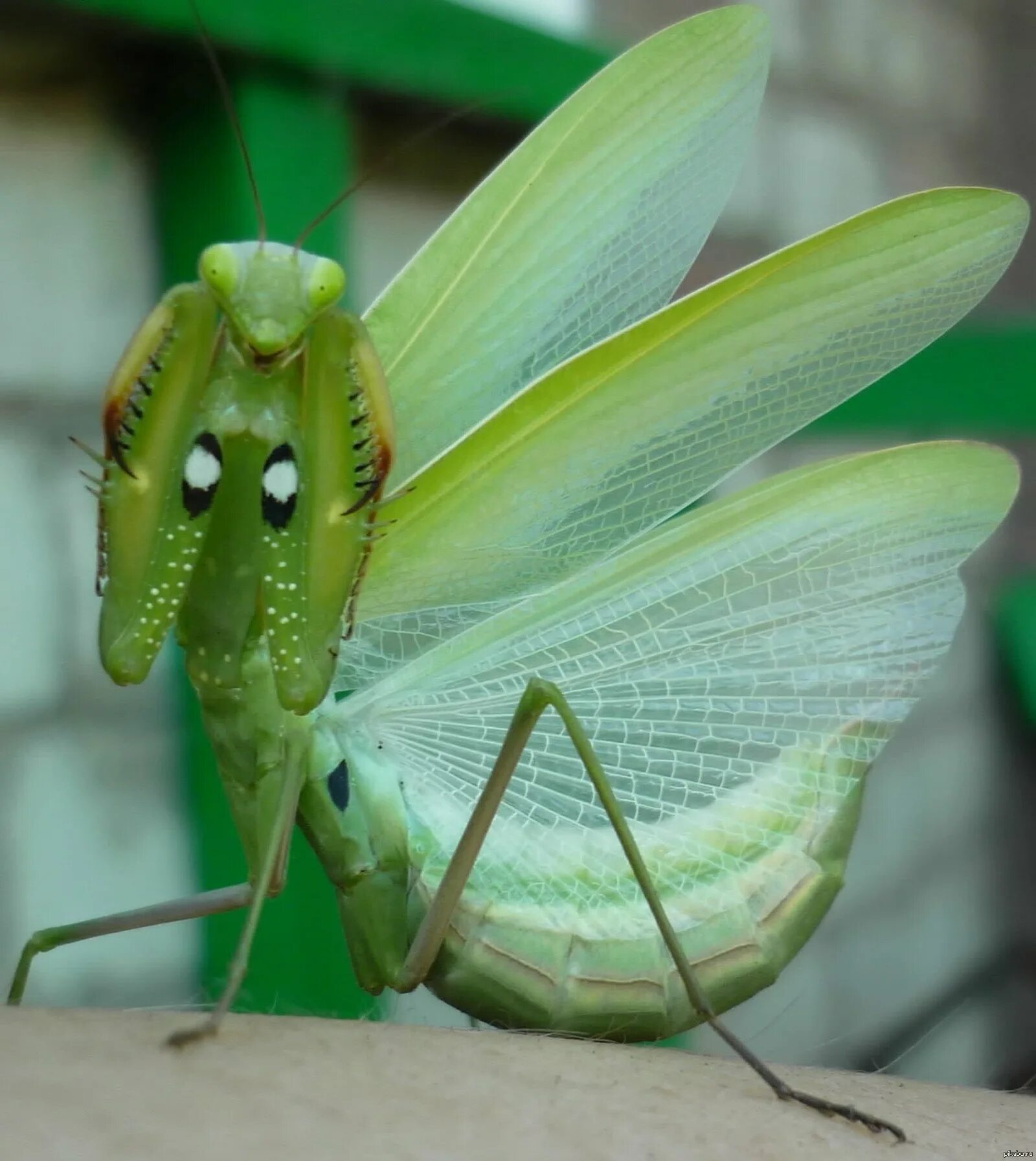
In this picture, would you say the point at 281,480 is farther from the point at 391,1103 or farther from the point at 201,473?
the point at 391,1103

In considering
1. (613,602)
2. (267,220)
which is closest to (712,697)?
(613,602)

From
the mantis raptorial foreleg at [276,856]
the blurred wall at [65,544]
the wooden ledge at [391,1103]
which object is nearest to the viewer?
the wooden ledge at [391,1103]

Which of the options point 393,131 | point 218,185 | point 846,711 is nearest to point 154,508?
point 846,711

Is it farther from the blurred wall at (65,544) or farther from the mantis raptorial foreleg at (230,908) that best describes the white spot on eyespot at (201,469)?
the blurred wall at (65,544)

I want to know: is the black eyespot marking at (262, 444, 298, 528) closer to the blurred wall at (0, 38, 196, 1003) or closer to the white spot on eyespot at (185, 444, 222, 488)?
the white spot on eyespot at (185, 444, 222, 488)

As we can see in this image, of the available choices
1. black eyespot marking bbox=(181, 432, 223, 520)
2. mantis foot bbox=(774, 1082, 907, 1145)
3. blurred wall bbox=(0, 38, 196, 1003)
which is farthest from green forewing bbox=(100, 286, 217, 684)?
blurred wall bbox=(0, 38, 196, 1003)

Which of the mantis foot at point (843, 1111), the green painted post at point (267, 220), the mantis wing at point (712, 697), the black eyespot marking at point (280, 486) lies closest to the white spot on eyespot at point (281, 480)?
the black eyespot marking at point (280, 486)
